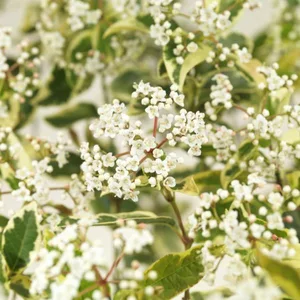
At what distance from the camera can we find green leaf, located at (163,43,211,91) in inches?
29.7

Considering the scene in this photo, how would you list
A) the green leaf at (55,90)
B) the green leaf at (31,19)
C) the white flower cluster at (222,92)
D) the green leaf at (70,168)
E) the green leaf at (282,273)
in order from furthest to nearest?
1. the green leaf at (31,19)
2. the green leaf at (55,90)
3. the green leaf at (70,168)
4. the white flower cluster at (222,92)
5. the green leaf at (282,273)

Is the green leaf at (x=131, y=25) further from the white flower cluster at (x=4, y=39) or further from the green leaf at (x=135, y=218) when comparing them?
the green leaf at (x=135, y=218)

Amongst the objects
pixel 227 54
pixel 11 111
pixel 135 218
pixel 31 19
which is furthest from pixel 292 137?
pixel 31 19

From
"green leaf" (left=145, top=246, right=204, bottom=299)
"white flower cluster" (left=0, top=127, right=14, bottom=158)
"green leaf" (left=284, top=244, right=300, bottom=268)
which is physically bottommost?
"green leaf" (left=284, top=244, right=300, bottom=268)

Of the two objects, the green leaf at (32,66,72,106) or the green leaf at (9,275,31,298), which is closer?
the green leaf at (9,275,31,298)

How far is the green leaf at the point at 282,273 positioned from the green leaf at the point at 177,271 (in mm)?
147

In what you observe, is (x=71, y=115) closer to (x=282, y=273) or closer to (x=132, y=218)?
(x=132, y=218)

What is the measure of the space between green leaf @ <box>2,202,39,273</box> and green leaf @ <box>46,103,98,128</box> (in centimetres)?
42

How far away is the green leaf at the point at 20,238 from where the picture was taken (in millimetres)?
694

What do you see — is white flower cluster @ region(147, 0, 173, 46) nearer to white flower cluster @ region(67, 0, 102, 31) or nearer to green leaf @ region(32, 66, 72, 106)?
white flower cluster @ region(67, 0, 102, 31)

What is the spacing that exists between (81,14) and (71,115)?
24cm

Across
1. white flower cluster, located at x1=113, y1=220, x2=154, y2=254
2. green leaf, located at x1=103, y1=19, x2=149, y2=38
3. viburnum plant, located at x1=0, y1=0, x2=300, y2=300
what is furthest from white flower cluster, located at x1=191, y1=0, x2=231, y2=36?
white flower cluster, located at x1=113, y1=220, x2=154, y2=254

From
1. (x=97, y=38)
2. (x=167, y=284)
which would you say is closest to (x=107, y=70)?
(x=97, y=38)

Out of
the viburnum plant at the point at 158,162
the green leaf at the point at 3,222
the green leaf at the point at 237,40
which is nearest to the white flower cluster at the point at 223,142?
the viburnum plant at the point at 158,162
